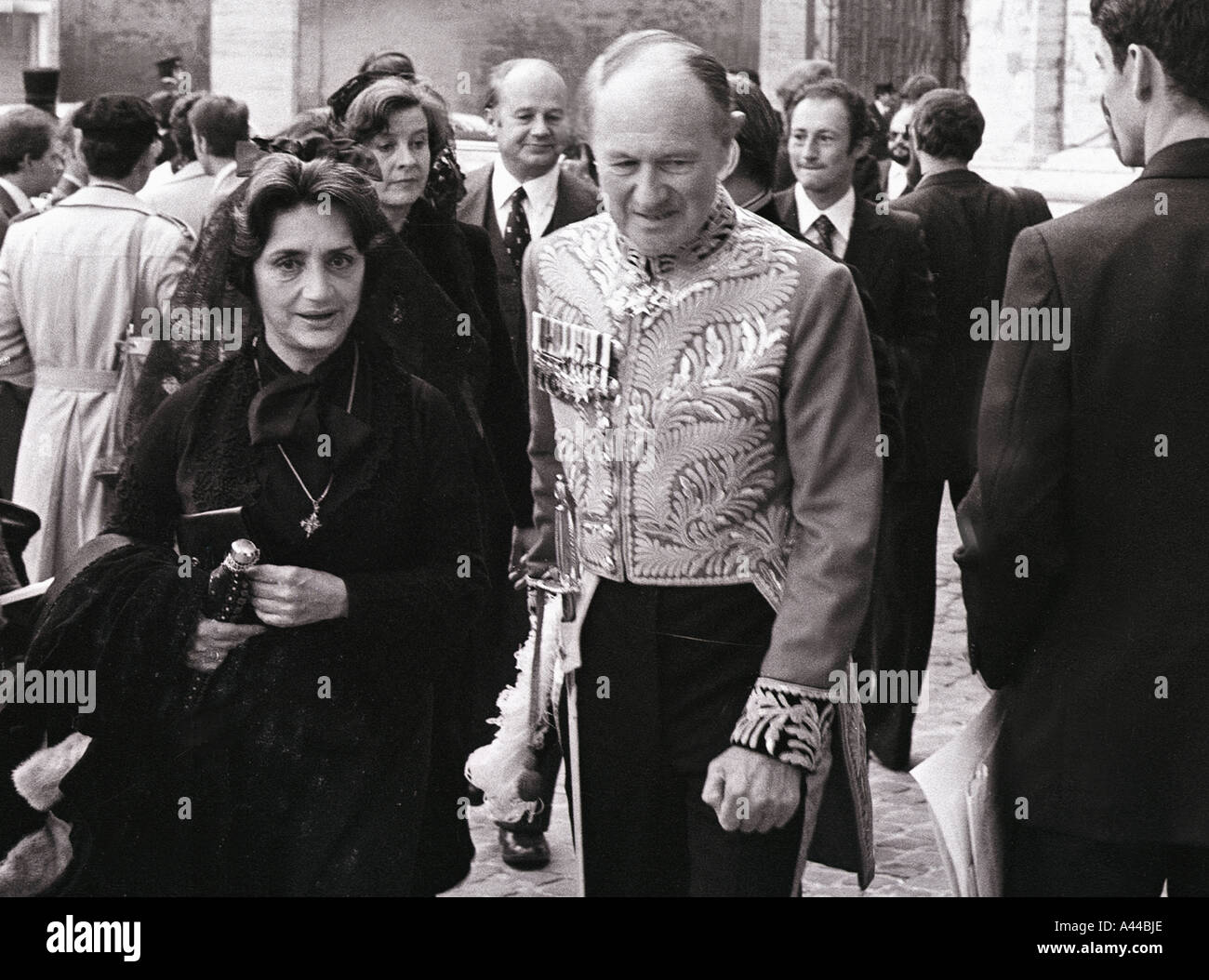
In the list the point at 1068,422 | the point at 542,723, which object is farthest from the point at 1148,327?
the point at 542,723

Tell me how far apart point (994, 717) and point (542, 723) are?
0.80 meters

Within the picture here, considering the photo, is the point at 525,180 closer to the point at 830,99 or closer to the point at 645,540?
the point at 830,99

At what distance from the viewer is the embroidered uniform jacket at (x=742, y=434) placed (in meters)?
3.27

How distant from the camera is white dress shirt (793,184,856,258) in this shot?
21.9 feet

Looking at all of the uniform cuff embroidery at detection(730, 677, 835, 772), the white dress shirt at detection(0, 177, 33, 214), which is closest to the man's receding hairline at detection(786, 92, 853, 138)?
the white dress shirt at detection(0, 177, 33, 214)

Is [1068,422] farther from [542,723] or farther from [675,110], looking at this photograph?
[542,723]

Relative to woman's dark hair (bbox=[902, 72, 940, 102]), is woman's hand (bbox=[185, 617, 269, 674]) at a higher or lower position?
lower

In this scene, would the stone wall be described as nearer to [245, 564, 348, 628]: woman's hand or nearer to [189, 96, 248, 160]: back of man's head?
[189, 96, 248, 160]: back of man's head

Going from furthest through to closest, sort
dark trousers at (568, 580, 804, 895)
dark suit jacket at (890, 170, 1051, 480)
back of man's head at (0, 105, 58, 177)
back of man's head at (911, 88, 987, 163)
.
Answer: back of man's head at (0, 105, 58, 177)
back of man's head at (911, 88, 987, 163)
dark suit jacket at (890, 170, 1051, 480)
dark trousers at (568, 580, 804, 895)

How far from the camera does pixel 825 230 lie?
664 centimetres

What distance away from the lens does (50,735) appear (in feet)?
12.6

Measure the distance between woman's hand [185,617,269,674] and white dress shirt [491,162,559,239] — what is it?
3.26 m

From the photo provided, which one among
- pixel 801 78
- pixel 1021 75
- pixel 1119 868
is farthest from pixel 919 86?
pixel 1119 868

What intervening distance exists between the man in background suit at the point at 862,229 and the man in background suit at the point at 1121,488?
3.27 metres
